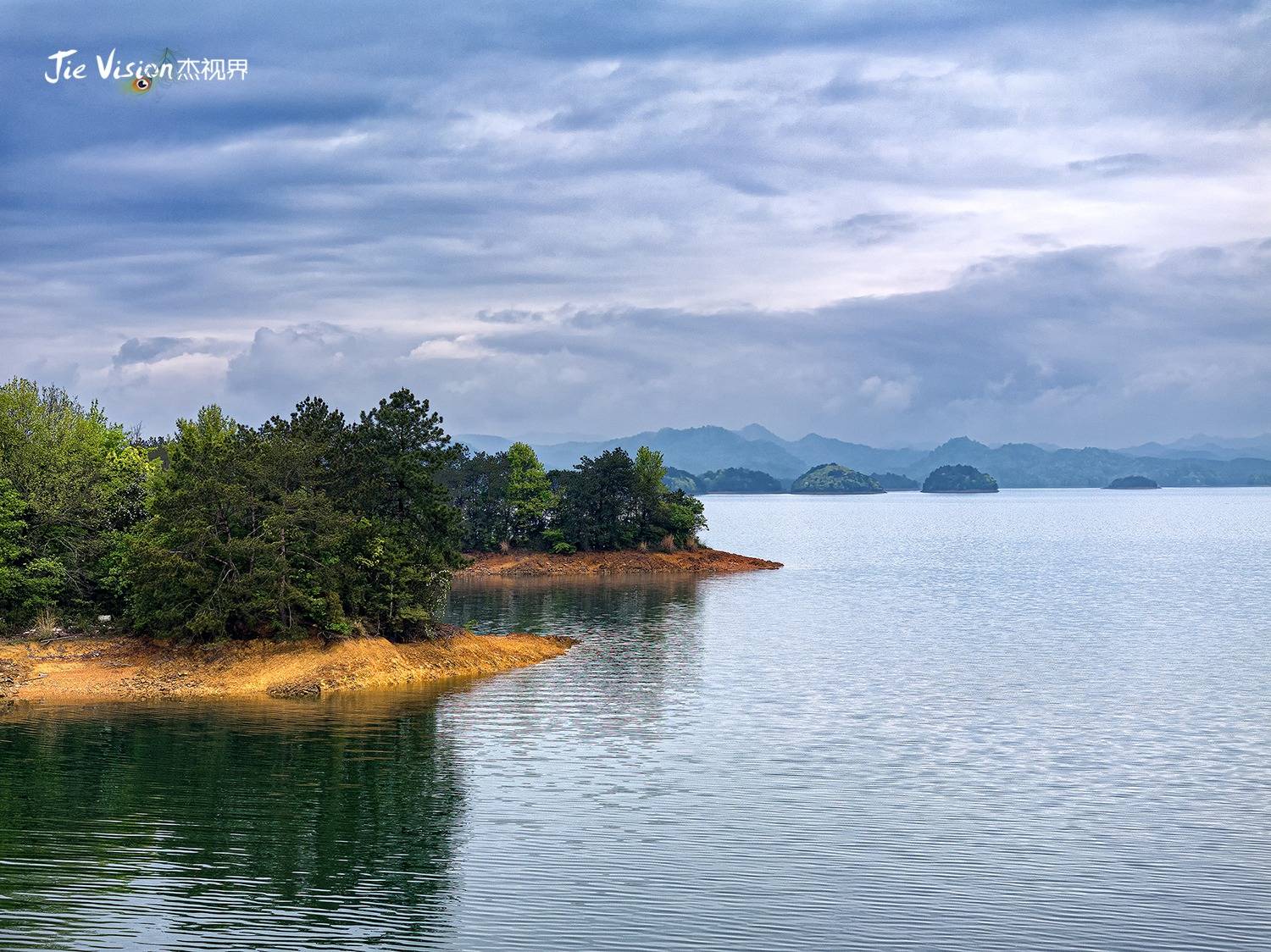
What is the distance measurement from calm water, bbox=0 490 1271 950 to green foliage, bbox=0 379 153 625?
49.2ft

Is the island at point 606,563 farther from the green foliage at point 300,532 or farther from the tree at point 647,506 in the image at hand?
the green foliage at point 300,532

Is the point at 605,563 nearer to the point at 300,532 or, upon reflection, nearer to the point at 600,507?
the point at 600,507

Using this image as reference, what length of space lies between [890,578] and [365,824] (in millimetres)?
100018

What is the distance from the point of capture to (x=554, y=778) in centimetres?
3978

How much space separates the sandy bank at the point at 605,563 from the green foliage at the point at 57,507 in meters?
66.5

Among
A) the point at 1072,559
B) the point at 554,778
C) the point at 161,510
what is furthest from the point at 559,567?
the point at 554,778

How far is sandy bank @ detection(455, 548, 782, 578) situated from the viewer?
138 meters

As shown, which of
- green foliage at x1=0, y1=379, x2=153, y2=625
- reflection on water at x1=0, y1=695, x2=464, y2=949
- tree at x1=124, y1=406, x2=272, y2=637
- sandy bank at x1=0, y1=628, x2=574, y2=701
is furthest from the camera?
green foliage at x1=0, y1=379, x2=153, y2=625

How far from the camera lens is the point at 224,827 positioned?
3394cm

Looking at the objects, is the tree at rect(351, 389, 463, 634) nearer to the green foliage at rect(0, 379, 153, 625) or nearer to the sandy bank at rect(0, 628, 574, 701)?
the sandy bank at rect(0, 628, 574, 701)

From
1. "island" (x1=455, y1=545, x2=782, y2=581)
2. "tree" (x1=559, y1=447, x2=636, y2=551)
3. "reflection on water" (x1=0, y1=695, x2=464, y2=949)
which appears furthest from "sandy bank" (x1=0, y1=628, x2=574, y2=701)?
"tree" (x1=559, y1=447, x2=636, y2=551)

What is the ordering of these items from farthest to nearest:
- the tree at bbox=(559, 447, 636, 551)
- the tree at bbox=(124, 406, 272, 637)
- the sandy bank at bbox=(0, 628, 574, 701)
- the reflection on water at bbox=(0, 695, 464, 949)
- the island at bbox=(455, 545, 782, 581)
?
the tree at bbox=(559, 447, 636, 551) → the island at bbox=(455, 545, 782, 581) → the tree at bbox=(124, 406, 272, 637) → the sandy bank at bbox=(0, 628, 574, 701) → the reflection on water at bbox=(0, 695, 464, 949)

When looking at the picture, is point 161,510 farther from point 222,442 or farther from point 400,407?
point 400,407

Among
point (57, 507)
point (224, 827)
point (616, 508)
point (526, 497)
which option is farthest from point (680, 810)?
point (526, 497)
